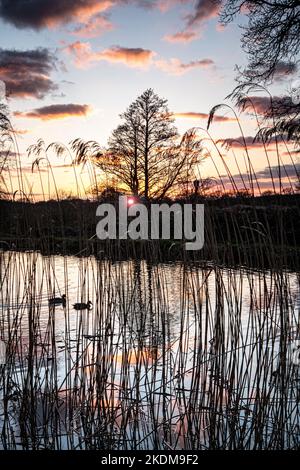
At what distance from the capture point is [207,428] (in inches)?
107

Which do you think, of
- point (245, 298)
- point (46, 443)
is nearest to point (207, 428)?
point (46, 443)

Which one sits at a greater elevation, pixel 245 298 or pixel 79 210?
pixel 79 210

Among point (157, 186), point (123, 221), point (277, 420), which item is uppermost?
point (157, 186)

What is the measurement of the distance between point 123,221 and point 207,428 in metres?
1.53

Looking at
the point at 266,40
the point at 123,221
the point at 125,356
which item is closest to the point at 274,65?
the point at 266,40

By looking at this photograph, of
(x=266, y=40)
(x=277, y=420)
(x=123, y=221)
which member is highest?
(x=266, y=40)

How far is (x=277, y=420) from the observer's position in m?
2.58

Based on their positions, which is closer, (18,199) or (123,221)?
(18,199)

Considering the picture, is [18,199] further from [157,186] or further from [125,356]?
[157,186]
